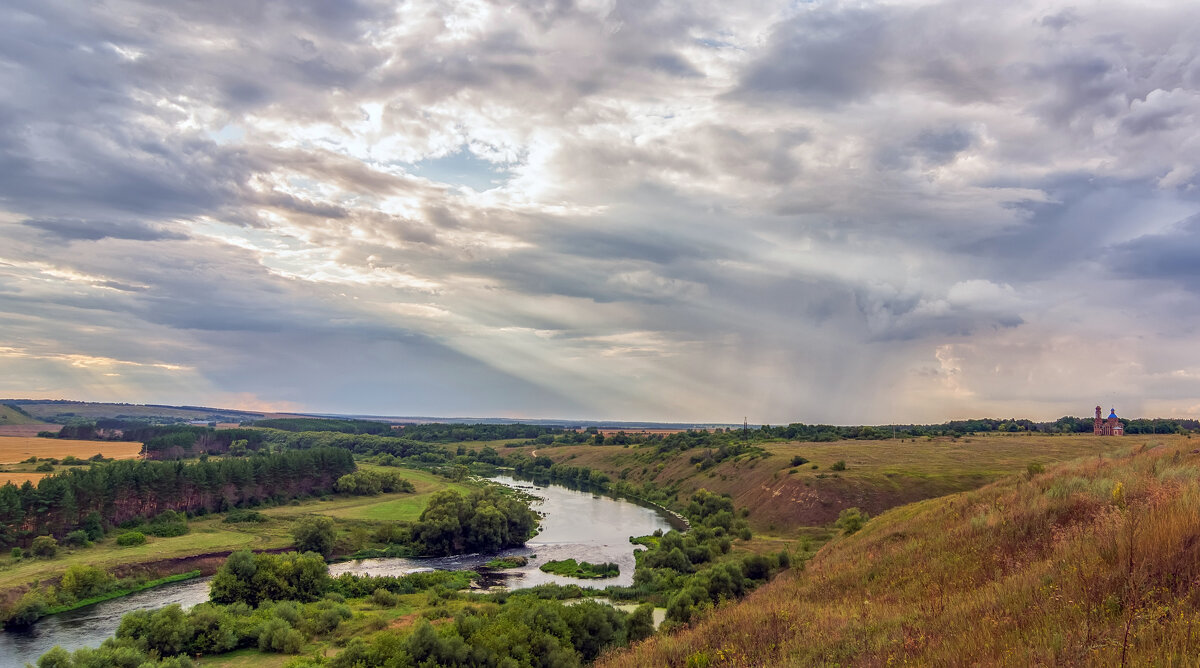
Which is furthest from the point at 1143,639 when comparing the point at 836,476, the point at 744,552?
the point at 836,476

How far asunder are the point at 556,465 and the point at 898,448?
297 ft

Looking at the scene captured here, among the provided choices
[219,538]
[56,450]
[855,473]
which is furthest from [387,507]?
Answer: [56,450]

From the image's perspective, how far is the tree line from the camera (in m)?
65.4

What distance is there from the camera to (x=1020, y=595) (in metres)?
11.2

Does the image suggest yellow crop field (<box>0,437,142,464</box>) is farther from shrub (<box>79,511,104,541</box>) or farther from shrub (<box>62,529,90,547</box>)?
shrub (<box>62,529,90,547</box>)

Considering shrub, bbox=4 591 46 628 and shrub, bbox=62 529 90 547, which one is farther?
shrub, bbox=62 529 90 547

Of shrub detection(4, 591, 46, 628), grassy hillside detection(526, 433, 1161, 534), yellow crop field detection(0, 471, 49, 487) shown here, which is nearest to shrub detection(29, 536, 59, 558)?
shrub detection(4, 591, 46, 628)

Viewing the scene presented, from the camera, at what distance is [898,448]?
392 feet

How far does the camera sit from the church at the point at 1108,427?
419 feet

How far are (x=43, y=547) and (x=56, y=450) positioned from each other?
302 feet

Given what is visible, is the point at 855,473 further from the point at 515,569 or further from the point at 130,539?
the point at 130,539

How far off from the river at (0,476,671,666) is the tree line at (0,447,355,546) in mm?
19786

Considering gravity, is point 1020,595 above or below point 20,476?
above

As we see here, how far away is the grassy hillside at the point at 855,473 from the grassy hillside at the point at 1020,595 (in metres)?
49.6
